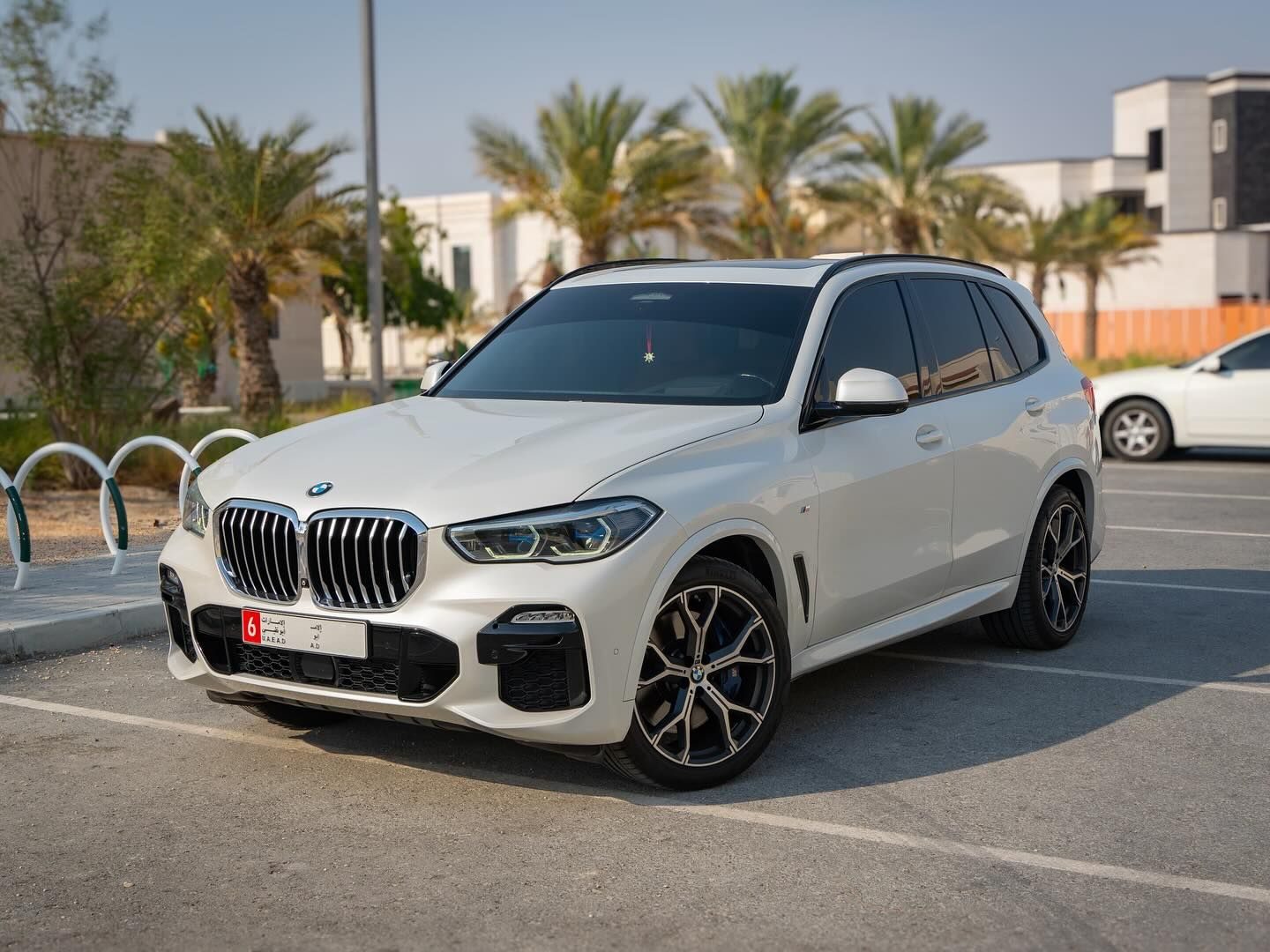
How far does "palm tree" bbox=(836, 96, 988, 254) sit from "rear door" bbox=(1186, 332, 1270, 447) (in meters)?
19.7

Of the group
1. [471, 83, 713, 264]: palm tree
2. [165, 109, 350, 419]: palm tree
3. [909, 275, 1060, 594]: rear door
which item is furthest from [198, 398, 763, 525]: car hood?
[471, 83, 713, 264]: palm tree

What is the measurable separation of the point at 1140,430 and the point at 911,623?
1218 centimetres

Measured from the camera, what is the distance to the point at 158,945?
13.1 feet

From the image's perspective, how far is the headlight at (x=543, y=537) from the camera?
15.7 ft

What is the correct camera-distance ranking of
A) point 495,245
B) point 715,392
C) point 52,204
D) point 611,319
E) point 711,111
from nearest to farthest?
point 715,392 < point 611,319 < point 52,204 < point 711,111 < point 495,245

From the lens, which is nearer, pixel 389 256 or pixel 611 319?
pixel 611 319

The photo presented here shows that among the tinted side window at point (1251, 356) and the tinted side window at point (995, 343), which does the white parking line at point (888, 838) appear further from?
the tinted side window at point (1251, 356)

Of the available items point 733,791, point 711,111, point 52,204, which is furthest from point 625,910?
point 711,111

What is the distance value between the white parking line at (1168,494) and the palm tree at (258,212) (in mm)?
14296

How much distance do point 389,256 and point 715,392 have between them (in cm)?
2694

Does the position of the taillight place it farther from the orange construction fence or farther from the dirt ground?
the orange construction fence

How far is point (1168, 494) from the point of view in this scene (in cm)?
1441

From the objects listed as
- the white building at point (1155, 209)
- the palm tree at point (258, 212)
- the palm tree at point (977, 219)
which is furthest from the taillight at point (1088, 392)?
the white building at point (1155, 209)

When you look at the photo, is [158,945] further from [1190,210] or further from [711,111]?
[1190,210]
